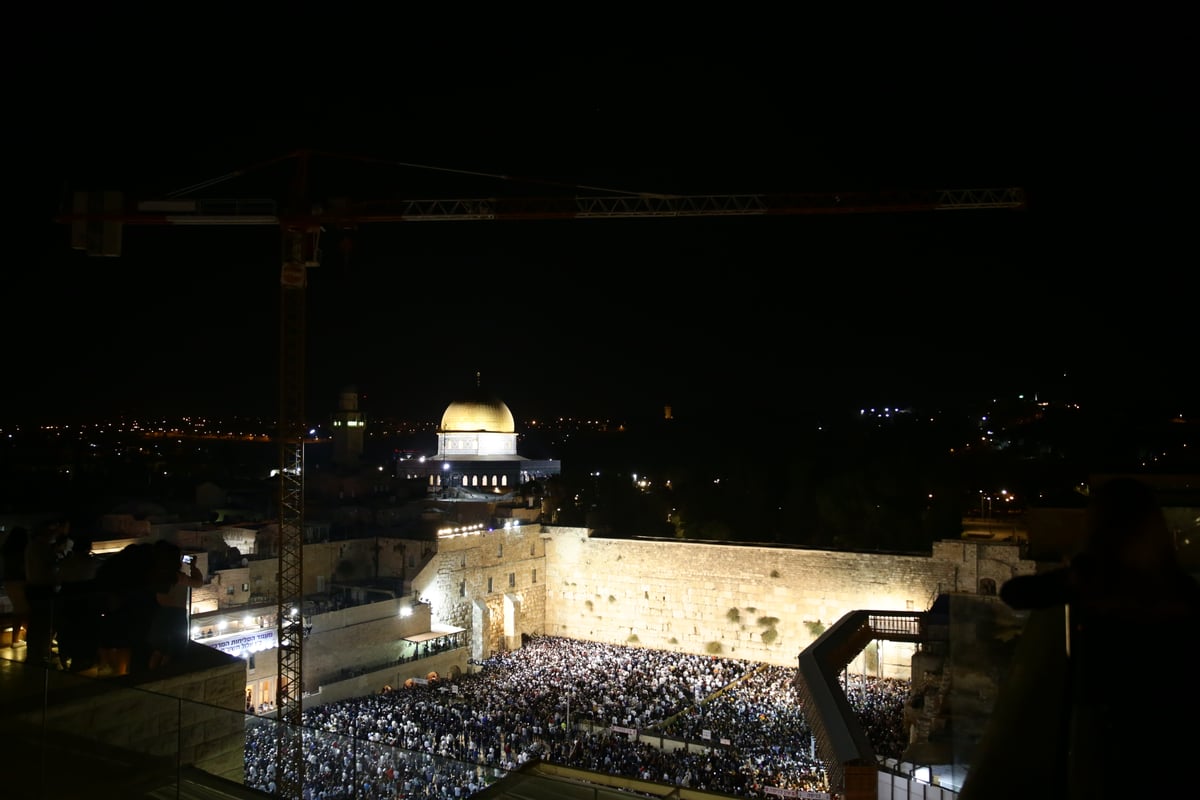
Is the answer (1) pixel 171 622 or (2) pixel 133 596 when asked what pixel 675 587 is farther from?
(2) pixel 133 596

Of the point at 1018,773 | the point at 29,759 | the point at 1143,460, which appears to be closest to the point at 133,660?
the point at 29,759

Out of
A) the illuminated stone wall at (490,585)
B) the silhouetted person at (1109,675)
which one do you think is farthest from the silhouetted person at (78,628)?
the illuminated stone wall at (490,585)

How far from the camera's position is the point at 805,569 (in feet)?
80.8

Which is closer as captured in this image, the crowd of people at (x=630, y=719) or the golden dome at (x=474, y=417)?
the crowd of people at (x=630, y=719)

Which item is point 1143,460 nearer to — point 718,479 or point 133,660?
point 718,479

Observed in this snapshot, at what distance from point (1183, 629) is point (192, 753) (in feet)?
16.2

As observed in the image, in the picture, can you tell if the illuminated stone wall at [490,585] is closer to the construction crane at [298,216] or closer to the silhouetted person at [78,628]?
the construction crane at [298,216]

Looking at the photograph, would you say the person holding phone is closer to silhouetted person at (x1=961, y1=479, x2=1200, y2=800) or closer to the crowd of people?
the crowd of people

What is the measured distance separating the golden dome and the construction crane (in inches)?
919

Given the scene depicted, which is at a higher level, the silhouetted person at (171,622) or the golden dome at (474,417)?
the golden dome at (474,417)

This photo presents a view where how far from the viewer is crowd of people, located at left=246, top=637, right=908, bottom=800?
49.6 ft

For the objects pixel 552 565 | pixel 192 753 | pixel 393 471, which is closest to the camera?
pixel 192 753

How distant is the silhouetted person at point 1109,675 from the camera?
175cm

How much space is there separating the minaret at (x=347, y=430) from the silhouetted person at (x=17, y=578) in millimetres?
49356
